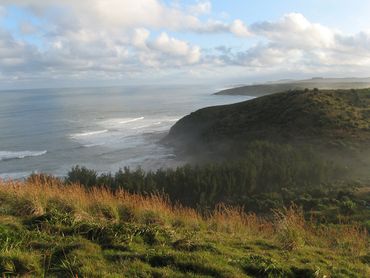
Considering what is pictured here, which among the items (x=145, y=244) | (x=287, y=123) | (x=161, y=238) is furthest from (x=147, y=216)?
(x=287, y=123)

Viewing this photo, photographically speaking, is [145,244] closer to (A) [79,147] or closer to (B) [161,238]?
(B) [161,238]

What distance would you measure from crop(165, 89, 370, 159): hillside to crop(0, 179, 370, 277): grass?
2732cm

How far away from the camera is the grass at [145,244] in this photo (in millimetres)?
5492

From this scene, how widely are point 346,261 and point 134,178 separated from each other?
18475 mm

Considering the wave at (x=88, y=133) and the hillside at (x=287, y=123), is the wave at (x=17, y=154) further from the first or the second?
the hillside at (x=287, y=123)

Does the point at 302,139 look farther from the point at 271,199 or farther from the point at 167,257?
the point at 167,257

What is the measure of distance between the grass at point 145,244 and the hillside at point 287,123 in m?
27.3

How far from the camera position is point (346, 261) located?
6.87 m

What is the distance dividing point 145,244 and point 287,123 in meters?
37.1

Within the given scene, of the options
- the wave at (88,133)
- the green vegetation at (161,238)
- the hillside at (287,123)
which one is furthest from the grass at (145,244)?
the wave at (88,133)

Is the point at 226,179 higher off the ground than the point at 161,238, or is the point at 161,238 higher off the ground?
the point at 161,238

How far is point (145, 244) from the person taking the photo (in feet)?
21.8

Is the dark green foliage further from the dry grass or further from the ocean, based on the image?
the ocean

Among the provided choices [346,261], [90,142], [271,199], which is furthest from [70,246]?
[90,142]
